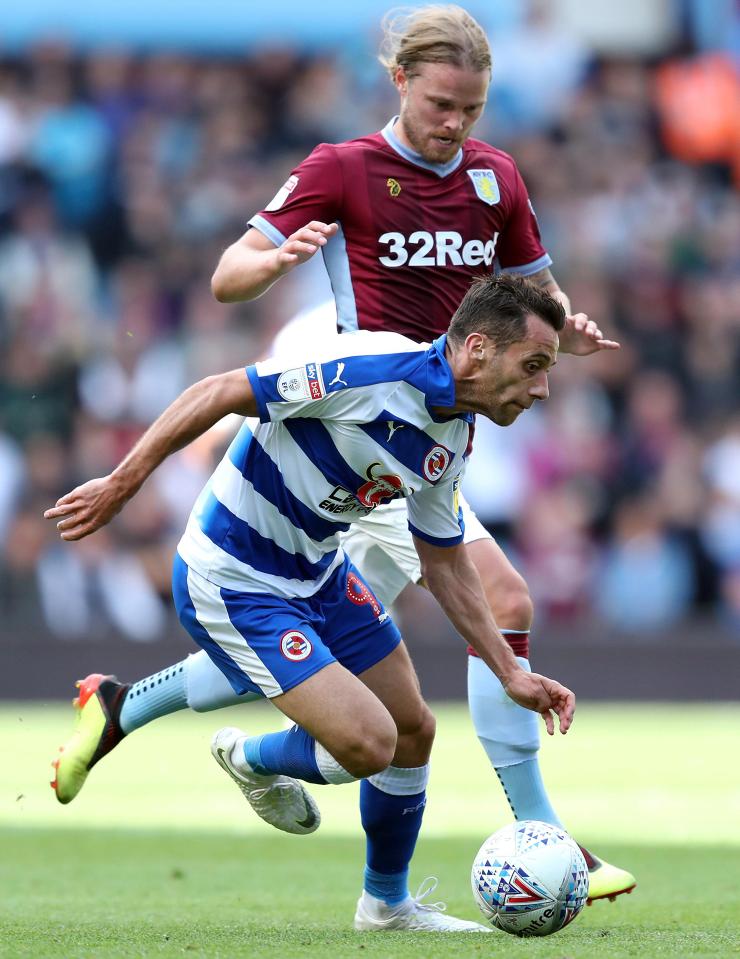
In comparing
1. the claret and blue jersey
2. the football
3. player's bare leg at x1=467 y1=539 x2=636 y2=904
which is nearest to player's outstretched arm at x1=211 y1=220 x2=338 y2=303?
the claret and blue jersey

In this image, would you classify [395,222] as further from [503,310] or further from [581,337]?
[503,310]

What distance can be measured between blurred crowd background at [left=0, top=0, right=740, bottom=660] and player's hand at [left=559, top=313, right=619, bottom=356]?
21.0 feet

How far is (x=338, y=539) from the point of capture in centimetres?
539

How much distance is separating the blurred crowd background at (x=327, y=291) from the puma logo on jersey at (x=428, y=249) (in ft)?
20.7

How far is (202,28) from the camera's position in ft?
52.7

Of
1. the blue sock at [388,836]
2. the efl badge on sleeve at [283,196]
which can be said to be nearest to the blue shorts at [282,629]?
the blue sock at [388,836]

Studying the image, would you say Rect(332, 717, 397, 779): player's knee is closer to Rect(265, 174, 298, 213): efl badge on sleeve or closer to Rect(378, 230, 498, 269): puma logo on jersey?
Rect(378, 230, 498, 269): puma logo on jersey

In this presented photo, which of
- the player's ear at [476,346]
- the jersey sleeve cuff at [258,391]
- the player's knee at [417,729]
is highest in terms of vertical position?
the player's ear at [476,346]

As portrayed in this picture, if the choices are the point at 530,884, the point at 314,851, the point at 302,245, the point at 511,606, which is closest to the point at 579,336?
the point at 511,606

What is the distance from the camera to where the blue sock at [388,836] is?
556 centimetres

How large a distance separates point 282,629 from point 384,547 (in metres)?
1.14

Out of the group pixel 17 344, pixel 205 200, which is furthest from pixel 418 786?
pixel 205 200

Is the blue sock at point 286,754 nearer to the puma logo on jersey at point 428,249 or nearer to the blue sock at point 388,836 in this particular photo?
the blue sock at point 388,836

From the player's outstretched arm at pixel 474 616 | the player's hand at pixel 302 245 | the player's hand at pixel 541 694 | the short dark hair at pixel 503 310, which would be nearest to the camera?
the short dark hair at pixel 503 310
